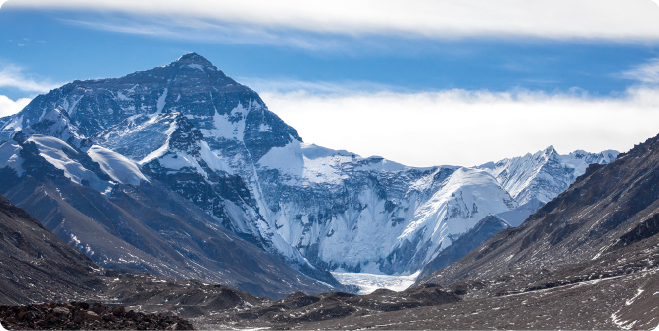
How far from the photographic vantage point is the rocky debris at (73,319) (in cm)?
7069

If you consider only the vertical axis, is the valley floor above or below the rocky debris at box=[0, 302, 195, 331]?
below

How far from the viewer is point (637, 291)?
15225 cm

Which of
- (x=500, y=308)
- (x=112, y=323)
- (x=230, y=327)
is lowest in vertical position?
(x=230, y=327)

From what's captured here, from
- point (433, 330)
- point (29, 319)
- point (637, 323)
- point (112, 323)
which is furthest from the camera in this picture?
point (433, 330)

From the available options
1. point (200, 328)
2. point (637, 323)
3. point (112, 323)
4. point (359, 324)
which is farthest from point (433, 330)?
point (112, 323)

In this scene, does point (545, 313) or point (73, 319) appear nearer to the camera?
point (73, 319)

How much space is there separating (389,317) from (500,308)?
89.0ft

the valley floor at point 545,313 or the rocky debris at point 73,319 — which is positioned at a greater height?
the rocky debris at point 73,319

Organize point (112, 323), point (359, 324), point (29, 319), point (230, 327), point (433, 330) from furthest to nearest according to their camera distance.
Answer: point (230, 327) → point (359, 324) → point (433, 330) → point (112, 323) → point (29, 319)

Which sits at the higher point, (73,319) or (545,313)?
(73,319)

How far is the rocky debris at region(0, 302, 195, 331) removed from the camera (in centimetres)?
7069

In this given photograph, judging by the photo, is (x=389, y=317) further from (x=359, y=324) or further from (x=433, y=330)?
(x=433, y=330)

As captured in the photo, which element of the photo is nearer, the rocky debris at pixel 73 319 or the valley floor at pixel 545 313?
the rocky debris at pixel 73 319

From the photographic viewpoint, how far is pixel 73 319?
74.5 metres
